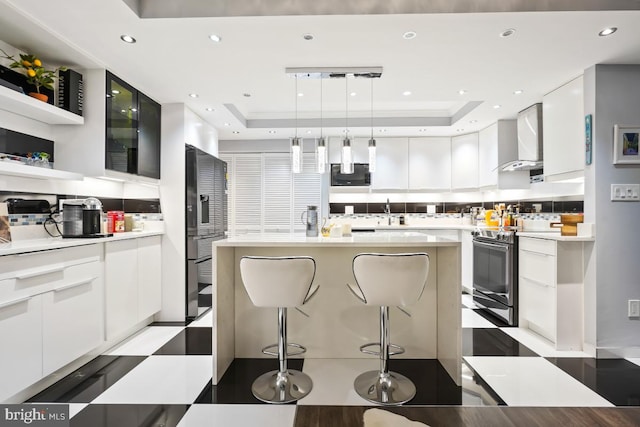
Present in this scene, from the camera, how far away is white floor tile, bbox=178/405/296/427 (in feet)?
6.22

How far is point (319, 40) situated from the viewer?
2.44m

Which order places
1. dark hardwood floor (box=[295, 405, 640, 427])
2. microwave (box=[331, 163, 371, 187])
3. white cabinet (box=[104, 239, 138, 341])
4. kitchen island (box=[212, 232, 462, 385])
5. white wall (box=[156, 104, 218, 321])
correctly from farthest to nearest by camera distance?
1. microwave (box=[331, 163, 371, 187])
2. white wall (box=[156, 104, 218, 321])
3. white cabinet (box=[104, 239, 138, 341])
4. kitchen island (box=[212, 232, 462, 385])
5. dark hardwood floor (box=[295, 405, 640, 427])

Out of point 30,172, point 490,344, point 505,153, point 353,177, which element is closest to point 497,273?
point 490,344

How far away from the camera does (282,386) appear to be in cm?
224

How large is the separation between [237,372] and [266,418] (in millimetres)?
669

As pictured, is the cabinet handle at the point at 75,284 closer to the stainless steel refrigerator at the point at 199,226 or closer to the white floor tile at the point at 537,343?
the stainless steel refrigerator at the point at 199,226

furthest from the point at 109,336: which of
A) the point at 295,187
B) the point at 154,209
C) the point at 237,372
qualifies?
the point at 295,187

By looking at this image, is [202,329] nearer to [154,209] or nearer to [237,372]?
[237,372]

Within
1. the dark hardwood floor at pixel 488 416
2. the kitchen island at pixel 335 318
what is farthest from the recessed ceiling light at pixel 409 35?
the dark hardwood floor at pixel 488 416

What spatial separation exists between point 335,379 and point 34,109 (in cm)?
287

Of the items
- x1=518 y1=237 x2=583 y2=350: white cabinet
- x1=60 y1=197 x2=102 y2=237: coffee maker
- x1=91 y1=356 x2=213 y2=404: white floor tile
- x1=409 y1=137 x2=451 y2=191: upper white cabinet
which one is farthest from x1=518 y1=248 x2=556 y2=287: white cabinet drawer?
x1=60 y1=197 x2=102 y2=237: coffee maker

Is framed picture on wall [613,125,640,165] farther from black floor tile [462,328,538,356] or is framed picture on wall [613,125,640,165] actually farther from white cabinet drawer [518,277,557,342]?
black floor tile [462,328,538,356]

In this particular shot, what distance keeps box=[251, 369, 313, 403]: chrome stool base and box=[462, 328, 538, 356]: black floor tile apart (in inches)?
55.6

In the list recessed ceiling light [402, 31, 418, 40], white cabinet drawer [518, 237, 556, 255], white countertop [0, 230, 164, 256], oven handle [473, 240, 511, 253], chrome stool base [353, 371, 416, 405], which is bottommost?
chrome stool base [353, 371, 416, 405]
